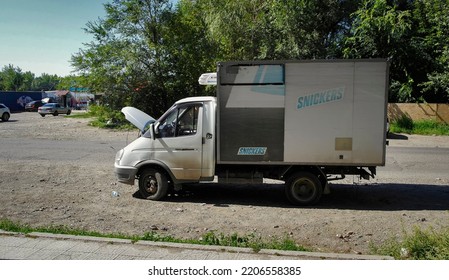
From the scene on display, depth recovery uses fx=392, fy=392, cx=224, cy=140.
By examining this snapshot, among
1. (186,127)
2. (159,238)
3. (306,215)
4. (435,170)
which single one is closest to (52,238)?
(159,238)

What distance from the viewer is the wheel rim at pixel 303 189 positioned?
8.17 meters

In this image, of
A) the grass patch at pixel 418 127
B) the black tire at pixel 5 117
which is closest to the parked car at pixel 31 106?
the black tire at pixel 5 117

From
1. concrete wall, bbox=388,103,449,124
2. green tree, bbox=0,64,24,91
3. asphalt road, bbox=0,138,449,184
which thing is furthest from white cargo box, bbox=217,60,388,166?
green tree, bbox=0,64,24,91

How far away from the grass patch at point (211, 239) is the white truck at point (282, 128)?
2154mm

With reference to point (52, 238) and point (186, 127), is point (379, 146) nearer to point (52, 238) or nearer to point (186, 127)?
point (186, 127)

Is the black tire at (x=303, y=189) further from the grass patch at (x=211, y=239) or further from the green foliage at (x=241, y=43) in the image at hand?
the green foliage at (x=241, y=43)

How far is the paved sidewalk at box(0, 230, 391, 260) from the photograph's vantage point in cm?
496

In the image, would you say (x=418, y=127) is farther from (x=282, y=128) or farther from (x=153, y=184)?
(x=153, y=184)

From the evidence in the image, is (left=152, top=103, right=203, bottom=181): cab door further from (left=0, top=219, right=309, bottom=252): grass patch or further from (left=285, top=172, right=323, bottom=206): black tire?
(left=0, top=219, right=309, bottom=252): grass patch

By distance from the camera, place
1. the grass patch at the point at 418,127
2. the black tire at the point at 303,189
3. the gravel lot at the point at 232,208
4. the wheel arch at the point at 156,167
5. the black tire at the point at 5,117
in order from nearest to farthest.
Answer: the gravel lot at the point at 232,208, the black tire at the point at 303,189, the wheel arch at the point at 156,167, the grass patch at the point at 418,127, the black tire at the point at 5,117

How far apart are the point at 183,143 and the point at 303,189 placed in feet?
8.87

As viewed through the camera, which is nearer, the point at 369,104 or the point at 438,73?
the point at 369,104

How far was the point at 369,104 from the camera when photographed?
775 cm

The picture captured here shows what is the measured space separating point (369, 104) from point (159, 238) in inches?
190
